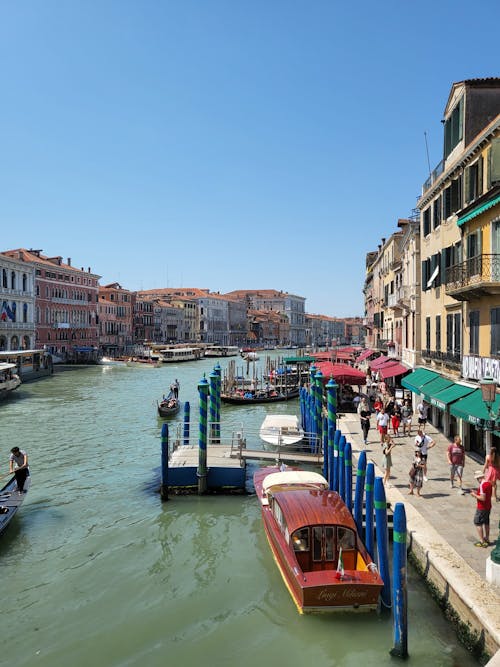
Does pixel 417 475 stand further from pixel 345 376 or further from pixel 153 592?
pixel 345 376

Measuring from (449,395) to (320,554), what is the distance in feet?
23.8

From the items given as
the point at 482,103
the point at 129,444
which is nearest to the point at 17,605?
the point at 129,444

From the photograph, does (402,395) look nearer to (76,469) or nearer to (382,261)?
(76,469)

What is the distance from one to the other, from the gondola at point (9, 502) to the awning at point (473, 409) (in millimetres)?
9802

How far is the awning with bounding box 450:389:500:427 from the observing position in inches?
472

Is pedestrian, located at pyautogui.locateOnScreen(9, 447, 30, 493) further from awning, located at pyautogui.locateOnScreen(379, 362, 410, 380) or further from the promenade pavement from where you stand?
awning, located at pyautogui.locateOnScreen(379, 362, 410, 380)

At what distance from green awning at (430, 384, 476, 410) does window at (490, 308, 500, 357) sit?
140 centimetres

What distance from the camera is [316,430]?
18.8m

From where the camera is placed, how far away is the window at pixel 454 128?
53.4ft

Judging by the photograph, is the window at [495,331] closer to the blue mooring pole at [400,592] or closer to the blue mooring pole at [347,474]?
the blue mooring pole at [347,474]

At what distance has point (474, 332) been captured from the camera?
14828mm

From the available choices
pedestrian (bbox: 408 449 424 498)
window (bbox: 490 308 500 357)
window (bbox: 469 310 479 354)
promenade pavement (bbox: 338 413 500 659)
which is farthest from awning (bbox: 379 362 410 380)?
pedestrian (bbox: 408 449 424 498)

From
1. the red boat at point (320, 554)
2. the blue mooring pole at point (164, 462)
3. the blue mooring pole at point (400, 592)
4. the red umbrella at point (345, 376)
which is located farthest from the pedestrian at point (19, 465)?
the red umbrella at point (345, 376)

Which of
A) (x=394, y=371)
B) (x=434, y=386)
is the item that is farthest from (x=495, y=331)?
(x=394, y=371)
